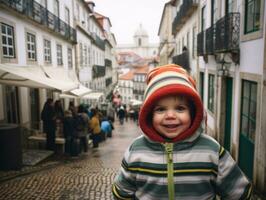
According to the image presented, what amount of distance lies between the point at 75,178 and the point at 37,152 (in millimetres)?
2857

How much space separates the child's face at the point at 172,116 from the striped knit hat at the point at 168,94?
3 cm

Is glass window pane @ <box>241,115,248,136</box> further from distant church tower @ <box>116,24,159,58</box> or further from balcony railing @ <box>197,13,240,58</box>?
distant church tower @ <box>116,24,159,58</box>

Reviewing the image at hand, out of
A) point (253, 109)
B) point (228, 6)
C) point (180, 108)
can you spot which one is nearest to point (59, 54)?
point (228, 6)

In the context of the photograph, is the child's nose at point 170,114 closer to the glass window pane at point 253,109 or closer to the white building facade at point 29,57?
the glass window pane at point 253,109

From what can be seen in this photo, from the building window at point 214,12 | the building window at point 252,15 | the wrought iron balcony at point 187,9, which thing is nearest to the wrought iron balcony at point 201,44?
the building window at point 214,12

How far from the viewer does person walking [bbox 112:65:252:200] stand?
141 centimetres

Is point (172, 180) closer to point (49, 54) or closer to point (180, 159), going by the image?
point (180, 159)

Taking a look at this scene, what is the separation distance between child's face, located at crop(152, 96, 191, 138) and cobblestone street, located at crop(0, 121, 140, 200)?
399 cm

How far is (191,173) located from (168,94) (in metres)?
0.46

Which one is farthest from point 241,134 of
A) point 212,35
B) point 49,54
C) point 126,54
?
point 126,54

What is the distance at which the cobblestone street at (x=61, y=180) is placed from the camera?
5.01 metres

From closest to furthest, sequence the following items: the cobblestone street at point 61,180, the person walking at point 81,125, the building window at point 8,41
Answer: the cobblestone street at point 61,180
the person walking at point 81,125
the building window at point 8,41

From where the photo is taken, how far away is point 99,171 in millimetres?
6828

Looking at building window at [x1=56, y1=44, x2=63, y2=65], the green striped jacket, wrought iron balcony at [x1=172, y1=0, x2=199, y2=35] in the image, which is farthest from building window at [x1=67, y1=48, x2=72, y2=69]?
the green striped jacket
